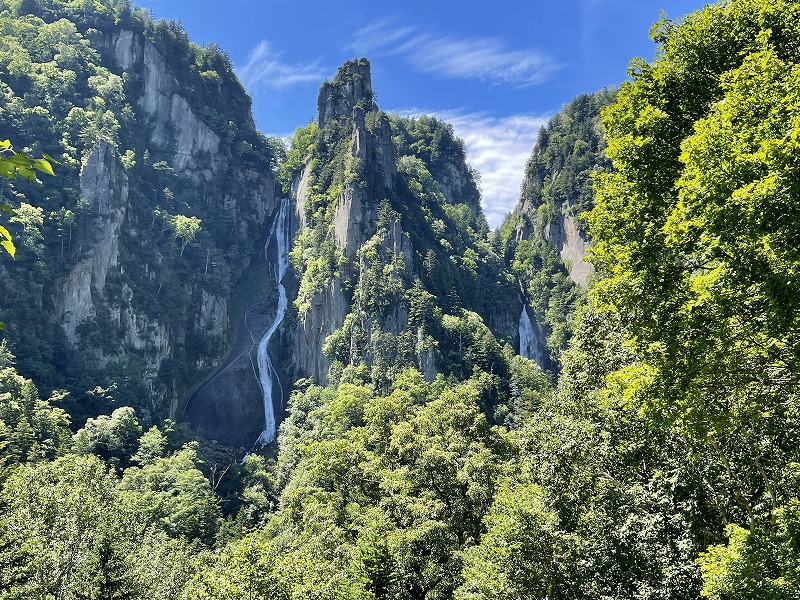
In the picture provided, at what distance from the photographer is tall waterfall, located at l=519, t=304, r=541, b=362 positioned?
87375 millimetres

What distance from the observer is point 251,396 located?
64.7 meters

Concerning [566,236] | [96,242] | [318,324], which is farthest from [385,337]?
[566,236]

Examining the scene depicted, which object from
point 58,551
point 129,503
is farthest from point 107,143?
point 58,551

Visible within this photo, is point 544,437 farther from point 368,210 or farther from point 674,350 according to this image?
point 368,210

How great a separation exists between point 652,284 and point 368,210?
6590 centimetres

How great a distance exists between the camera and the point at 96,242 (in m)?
64.8

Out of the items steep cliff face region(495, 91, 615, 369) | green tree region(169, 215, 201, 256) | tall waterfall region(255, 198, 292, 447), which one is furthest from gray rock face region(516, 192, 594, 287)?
green tree region(169, 215, 201, 256)

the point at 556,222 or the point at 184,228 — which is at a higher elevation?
the point at 556,222

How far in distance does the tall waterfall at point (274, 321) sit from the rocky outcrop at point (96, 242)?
21374mm

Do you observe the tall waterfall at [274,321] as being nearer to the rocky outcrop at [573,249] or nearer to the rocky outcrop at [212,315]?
the rocky outcrop at [212,315]

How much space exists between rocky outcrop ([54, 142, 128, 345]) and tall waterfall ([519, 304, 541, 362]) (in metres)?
63.2

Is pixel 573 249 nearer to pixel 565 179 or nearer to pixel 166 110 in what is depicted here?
pixel 565 179

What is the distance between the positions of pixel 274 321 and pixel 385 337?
21785mm

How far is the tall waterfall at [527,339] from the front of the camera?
287ft
